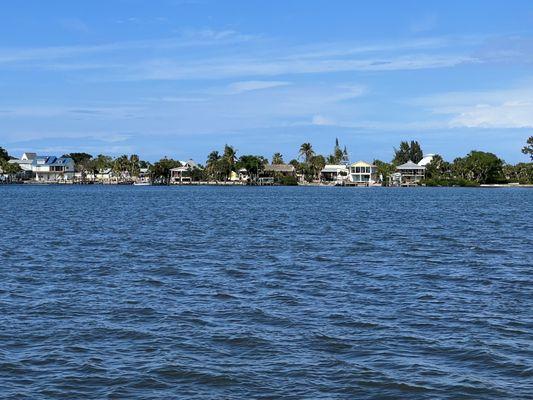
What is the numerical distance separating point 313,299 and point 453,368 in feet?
25.9

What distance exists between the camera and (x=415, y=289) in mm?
24391

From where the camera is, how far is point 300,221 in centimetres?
6544

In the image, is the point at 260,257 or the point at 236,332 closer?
the point at 236,332

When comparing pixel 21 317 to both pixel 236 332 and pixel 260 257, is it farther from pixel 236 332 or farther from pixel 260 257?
pixel 260 257

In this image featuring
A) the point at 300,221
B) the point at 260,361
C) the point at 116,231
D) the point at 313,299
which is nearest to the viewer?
the point at 260,361

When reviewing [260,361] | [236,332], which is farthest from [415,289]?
[260,361]

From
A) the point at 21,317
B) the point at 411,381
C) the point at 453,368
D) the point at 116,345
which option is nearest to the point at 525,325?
the point at 453,368

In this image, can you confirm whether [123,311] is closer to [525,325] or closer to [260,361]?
[260,361]

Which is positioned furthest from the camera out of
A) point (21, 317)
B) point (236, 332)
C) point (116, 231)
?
point (116, 231)

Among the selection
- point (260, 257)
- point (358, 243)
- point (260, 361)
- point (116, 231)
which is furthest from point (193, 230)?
point (260, 361)

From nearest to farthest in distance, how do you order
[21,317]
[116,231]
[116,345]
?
[116,345] → [21,317] → [116,231]

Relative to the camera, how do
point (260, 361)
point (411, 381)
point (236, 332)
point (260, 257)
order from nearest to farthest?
point (411, 381)
point (260, 361)
point (236, 332)
point (260, 257)

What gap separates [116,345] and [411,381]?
664 centimetres

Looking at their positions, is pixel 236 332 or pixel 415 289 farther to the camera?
pixel 415 289
